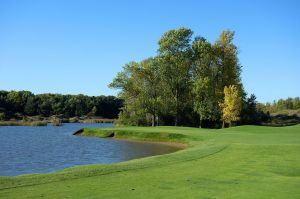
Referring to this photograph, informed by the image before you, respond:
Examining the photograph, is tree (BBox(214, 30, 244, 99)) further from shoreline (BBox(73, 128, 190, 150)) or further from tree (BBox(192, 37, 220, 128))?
shoreline (BBox(73, 128, 190, 150))

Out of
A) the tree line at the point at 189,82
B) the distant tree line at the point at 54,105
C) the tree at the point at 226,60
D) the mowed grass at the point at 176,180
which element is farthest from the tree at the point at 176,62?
the distant tree line at the point at 54,105

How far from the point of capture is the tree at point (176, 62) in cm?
7038

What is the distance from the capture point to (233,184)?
1471 cm

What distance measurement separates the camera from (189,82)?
71.9 m

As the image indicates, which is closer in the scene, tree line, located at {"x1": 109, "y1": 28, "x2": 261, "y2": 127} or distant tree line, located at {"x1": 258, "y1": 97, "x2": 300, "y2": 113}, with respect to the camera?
tree line, located at {"x1": 109, "y1": 28, "x2": 261, "y2": 127}

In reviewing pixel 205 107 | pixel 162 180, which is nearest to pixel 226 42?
pixel 205 107

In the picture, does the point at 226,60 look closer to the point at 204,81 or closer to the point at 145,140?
the point at 204,81

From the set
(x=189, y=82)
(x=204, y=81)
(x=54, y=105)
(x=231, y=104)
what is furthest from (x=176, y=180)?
(x=54, y=105)

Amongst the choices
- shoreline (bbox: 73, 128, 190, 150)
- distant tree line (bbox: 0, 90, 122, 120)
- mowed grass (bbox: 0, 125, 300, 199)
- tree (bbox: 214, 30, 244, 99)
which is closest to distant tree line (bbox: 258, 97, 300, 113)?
distant tree line (bbox: 0, 90, 122, 120)

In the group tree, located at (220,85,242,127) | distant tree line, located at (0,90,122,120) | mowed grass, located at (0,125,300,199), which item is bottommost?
mowed grass, located at (0,125,300,199)

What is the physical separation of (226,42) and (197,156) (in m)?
50.5

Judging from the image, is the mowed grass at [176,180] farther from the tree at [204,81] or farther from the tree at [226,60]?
the tree at [226,60]

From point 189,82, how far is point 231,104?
9.38 meters

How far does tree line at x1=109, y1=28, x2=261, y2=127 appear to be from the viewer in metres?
69.1
